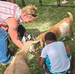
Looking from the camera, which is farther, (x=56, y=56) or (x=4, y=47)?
(x=4, y=47)

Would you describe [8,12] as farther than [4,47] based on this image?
No

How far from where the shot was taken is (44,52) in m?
2.26

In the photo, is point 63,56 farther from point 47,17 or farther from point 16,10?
point 47,17

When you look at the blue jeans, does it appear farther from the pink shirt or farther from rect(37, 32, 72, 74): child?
rect(37, 32, 72, 74): child

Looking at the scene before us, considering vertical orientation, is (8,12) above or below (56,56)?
above

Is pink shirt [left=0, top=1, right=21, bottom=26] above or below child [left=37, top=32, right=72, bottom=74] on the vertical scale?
above

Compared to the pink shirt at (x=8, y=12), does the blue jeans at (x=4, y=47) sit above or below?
below

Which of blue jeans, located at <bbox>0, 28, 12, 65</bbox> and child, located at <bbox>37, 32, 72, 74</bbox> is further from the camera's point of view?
blue jeans, located at <bbox>0, 28, 12, 65</bbox>

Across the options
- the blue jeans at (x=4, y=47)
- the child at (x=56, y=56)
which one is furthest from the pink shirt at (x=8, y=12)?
the child at (x=56, y=56)

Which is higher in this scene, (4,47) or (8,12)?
(8,12)

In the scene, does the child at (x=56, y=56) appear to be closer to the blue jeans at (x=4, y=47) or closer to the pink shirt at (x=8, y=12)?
the pink shirt at (x=8, y=12)

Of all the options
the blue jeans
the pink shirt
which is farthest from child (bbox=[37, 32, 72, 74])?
the blue jeans

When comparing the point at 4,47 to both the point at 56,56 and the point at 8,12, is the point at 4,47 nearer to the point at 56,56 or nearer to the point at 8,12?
the point at 8,12

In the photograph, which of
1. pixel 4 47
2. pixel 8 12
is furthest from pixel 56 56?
pixel 4 47
